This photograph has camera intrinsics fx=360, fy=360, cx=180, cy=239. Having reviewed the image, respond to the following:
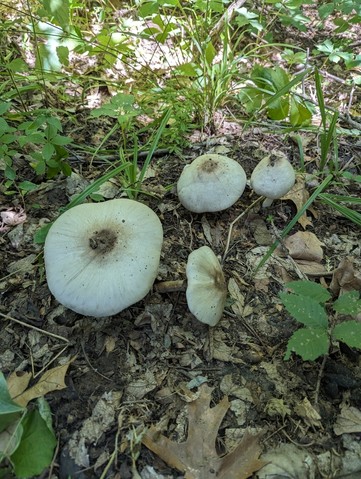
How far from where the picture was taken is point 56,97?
11.5 feet

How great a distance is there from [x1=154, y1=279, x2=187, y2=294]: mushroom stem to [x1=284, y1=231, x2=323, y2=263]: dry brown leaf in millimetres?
843

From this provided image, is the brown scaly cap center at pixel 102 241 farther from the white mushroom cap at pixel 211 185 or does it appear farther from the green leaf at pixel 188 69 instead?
the green leaf at pixel 188 69

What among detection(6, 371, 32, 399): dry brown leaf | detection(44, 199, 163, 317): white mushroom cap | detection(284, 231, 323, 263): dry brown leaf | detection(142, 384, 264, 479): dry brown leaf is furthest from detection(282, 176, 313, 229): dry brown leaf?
detection(6, 371, 32, 399): dry brown leaf

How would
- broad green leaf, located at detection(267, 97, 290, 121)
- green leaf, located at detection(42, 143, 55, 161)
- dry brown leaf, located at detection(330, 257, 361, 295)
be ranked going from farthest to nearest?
broad green leaf, located at detection(267, 97, 290, 121)
green leaf, located at detection(42, 143, 55, 161)
dry brown leaf, located at detection(330, 257, 361, 295)

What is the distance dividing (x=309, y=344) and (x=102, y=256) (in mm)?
1212

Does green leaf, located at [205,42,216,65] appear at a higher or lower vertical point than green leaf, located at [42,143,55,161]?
higher

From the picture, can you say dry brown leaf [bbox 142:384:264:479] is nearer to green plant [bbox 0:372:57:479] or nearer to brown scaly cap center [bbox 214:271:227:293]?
green plant [bbox 0:372:57:479]

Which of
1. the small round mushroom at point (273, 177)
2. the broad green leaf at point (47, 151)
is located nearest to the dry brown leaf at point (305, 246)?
the small round mushroom at point (273, 177)

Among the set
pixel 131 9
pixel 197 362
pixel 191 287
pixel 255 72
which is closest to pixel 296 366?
pixel 197 362

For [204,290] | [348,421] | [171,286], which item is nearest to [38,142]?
[171,286]

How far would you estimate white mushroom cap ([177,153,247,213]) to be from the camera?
8.38 ft

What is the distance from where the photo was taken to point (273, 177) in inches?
99.6

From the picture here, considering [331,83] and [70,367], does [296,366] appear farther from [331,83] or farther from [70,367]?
[331,83]

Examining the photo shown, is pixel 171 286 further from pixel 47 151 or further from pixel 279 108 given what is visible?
pixel 279 108
